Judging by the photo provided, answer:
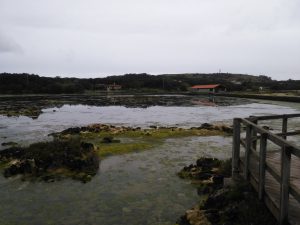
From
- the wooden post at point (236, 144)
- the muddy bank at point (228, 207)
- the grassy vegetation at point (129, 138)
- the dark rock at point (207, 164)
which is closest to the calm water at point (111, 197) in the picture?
the muddy bank at point (228, 207)

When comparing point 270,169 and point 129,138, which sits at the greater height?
point 270,169

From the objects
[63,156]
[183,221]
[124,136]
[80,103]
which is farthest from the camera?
[80,103]

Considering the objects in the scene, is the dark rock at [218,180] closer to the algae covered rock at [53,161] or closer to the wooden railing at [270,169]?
the wooden railing at [270,169]

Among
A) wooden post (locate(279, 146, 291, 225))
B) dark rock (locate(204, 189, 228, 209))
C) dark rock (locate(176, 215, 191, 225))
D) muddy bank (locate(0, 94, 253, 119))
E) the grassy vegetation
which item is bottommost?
muddy bank (locate(0, 94, 253, 119))

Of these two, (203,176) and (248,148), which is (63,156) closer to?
(203,176)

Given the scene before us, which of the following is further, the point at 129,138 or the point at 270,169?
the point at 129,138

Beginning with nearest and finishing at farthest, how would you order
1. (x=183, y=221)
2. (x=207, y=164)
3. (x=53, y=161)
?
(x=183, y=221) → (x=207, y=164) → (x=53, y=161)

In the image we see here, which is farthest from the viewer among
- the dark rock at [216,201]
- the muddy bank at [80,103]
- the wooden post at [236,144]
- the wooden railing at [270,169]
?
the muddy bank at [80,103]

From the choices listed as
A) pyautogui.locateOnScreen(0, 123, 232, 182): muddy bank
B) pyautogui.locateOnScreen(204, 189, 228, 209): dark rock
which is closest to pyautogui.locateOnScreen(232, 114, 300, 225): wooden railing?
pyautogui.locateOnScreen(204, 189, 228, 209): dark rock

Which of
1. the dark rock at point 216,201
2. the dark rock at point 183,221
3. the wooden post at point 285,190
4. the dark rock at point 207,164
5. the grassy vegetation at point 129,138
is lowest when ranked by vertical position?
A: the grassy vegetation at point 129,138

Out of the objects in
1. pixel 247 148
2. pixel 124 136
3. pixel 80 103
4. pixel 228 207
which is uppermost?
pixel 247 148

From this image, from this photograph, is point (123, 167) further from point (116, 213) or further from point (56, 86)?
point (56, 86)

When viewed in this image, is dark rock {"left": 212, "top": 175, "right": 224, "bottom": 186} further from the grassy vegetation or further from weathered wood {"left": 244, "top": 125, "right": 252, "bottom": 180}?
the grassy vegetation

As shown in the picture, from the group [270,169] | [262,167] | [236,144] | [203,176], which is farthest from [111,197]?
[270,169]
